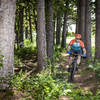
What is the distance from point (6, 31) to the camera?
5.28 meters

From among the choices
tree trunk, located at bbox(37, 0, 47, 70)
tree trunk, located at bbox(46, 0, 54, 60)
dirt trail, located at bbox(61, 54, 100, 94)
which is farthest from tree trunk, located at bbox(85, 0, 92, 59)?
tree trunk, located at bbox(37, 0, 47, 70)

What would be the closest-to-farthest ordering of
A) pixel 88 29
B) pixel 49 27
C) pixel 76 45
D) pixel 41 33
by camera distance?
1. pixel 76 45
2. pixel 41 33
3. pixel 49 27
4. pixel 88 29

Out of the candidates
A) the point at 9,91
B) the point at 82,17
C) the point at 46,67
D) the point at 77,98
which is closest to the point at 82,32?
the point at 82,17

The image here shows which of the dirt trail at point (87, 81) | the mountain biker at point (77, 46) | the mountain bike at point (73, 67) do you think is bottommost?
the dirt trail at point (87, 81)

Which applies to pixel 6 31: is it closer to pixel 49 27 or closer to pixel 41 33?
pixel 41 33

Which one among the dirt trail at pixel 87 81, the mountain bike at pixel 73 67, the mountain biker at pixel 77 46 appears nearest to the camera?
the dirt trail at pixel 87 81

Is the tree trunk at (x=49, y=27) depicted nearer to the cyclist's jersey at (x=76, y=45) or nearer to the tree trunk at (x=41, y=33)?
the tree trunk at (x=41, y=33)

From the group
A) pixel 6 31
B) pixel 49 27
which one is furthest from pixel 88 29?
pixel 6 31

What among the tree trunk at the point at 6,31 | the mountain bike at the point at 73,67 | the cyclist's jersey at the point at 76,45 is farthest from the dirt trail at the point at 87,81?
the tree trunk at the point at 6,31

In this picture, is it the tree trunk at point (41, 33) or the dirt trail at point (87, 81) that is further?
the tree trunk at point (41, 33)

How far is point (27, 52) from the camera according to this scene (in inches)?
628

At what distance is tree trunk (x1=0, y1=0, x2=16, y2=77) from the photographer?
5203mm

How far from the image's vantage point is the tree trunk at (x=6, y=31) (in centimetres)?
520

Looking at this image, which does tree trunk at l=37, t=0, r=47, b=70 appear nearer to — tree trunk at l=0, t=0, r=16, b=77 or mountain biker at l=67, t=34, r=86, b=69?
mountain biker at l=67, t=34, r=86, b=69
